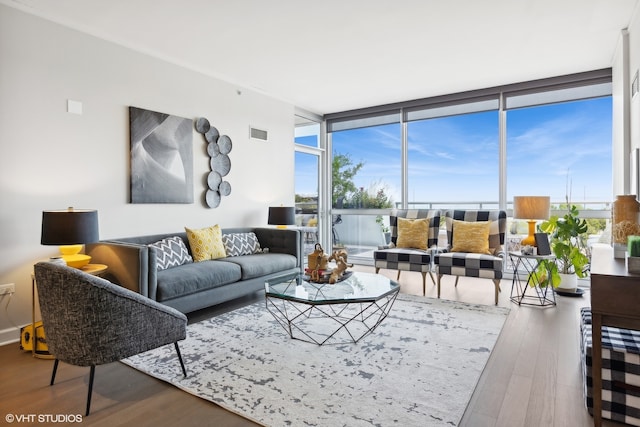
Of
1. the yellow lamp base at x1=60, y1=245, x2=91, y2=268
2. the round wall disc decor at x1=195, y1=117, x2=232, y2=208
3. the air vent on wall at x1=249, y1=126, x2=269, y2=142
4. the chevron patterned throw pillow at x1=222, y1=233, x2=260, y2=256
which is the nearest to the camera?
the yellow lamp base at x1=60, y1=245, x2=91, y2=268

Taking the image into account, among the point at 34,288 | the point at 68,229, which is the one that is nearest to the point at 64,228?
the point at 68,229

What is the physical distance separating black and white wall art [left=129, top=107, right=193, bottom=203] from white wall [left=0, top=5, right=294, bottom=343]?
0.09m

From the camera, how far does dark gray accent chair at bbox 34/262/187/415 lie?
1.89 m

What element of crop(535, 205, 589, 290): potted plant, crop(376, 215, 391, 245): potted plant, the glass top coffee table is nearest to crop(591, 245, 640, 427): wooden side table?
the glass top coffee table

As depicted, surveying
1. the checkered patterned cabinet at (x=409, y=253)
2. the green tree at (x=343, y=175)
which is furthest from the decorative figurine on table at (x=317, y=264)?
the green tree at (x=343, y=175)

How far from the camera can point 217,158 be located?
15.5 ft

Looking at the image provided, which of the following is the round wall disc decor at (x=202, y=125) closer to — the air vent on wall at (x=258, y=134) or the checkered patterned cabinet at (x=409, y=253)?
the air vent on wall at (x=258, y=134)

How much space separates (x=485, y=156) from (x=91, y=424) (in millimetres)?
5943

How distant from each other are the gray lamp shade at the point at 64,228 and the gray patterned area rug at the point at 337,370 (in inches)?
38.8

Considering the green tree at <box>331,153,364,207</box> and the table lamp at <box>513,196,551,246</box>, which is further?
the green tree at <box>331,153,364,207</box>

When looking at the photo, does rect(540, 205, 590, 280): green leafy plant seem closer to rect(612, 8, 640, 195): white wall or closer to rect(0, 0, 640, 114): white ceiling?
rect(612, 8, 640, 195): white wall

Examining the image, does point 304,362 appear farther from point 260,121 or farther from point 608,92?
point 608,92

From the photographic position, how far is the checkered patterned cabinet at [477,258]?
4.00 meters

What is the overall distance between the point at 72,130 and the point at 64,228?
1.09 metres
